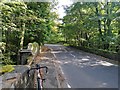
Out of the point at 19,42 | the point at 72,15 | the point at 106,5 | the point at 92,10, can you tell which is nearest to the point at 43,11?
the point at 19,42

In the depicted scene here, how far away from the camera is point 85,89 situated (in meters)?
9.27

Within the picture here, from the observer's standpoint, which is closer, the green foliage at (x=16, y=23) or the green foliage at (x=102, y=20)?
the green foliage at (x=16, y=23)

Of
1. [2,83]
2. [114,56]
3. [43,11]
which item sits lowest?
[114,56]

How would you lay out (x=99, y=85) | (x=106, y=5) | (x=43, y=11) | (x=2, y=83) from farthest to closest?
(x=106, y=5)
(x=43, y=11)
(x=99, y=85)
(x=2, y=83)

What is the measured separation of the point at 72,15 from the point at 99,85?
27.8 metres

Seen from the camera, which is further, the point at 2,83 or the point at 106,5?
the point at 106,5

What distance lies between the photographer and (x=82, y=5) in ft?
100

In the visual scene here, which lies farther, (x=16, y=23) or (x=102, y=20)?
(x=102, y=20)

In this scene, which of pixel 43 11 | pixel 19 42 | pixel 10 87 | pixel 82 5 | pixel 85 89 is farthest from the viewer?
pixel 82 5

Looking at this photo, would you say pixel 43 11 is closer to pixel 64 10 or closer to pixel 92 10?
pixel 92 10

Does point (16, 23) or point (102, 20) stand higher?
point (102, 20)

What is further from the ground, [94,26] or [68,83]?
[94,26]

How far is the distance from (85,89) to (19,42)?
8287 millimetres

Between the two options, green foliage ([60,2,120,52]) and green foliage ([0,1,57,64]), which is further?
green foliage ([60,2,120,52])
